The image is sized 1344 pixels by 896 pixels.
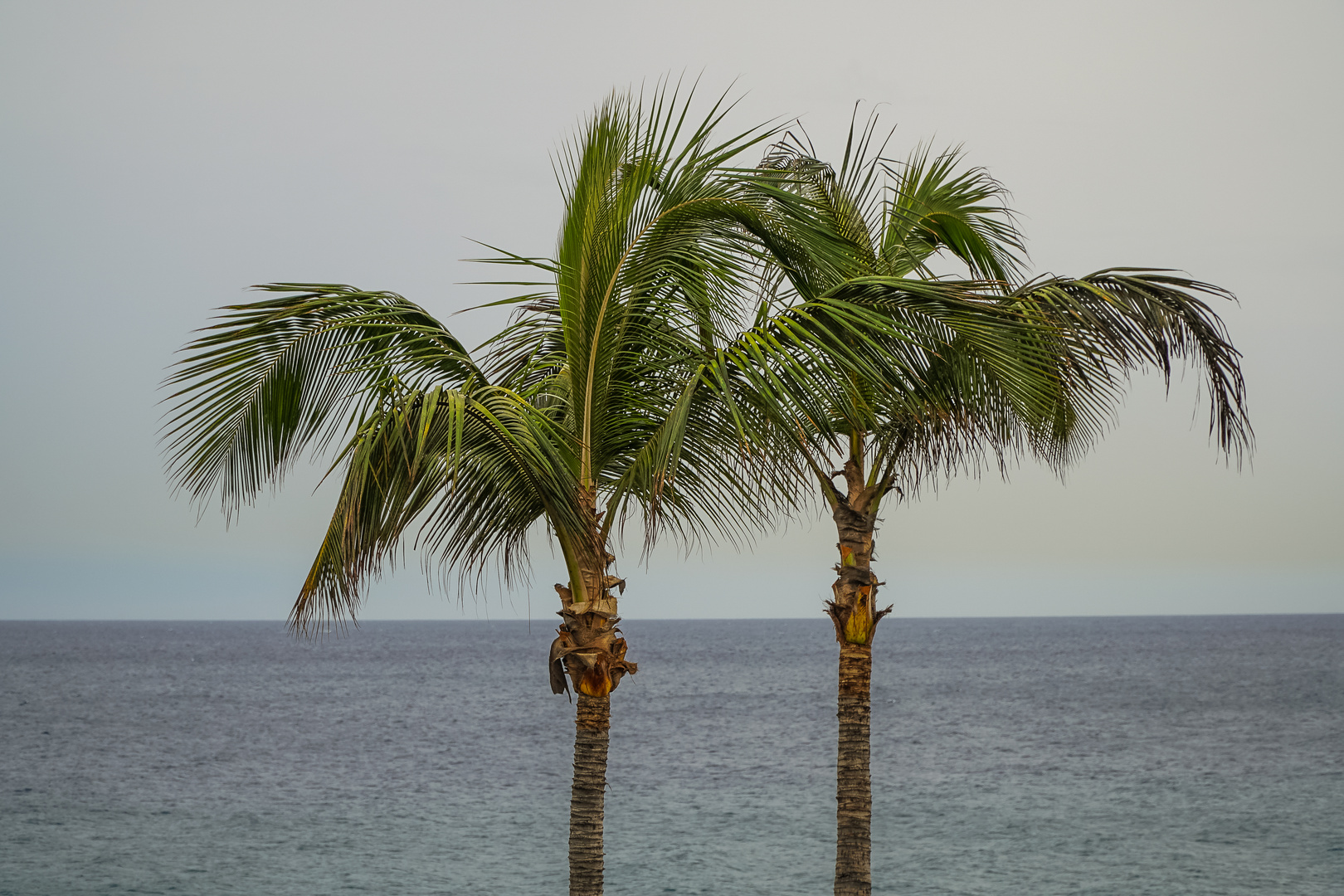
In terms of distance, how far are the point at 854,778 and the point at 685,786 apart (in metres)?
34.6

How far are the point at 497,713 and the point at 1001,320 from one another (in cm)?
7306

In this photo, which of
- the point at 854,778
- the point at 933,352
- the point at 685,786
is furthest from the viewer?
the point at 685,786

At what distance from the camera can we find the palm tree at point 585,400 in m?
5.87

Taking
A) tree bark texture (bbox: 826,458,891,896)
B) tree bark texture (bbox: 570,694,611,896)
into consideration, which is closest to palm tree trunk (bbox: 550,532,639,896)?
tree bark texture (bbox: 570,694,611,896)

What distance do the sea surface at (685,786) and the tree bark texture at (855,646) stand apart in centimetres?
1660

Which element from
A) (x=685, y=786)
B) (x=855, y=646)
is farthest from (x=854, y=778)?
(x=685, y=786)

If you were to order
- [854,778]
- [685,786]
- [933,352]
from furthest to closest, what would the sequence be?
[685,786]
[854,778]
[933,352]

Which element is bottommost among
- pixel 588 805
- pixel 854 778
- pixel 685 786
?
pixel 685 786

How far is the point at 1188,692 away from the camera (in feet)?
273

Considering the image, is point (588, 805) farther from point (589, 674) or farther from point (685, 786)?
point (685, 786)

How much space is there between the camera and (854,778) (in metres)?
9.52

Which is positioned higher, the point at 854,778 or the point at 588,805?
the point at 588,805

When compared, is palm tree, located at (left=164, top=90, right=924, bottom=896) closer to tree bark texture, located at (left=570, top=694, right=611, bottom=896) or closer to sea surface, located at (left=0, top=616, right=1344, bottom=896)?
tree bark texture, located at (left=570, top=694, right=611, bottom=896)

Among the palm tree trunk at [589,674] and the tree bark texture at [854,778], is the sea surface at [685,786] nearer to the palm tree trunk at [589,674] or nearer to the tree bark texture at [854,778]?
the tree bark texture at [854,778]
